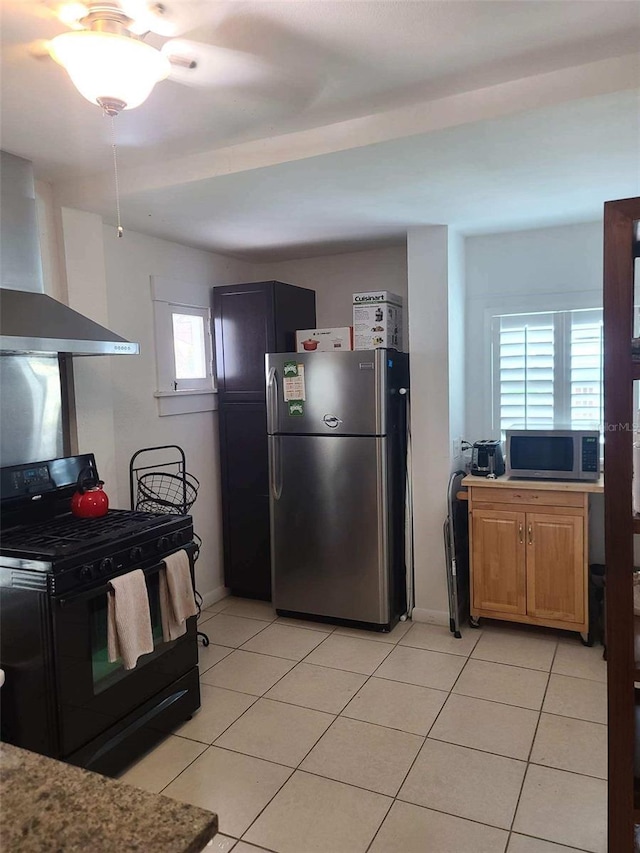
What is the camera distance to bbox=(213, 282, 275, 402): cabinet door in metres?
3.88

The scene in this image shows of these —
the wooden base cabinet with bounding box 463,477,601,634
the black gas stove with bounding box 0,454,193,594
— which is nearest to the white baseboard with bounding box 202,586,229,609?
the black gas stove with bounding box 0,454,193,594

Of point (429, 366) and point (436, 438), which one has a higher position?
point (429, 366)

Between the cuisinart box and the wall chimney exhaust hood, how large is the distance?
4.74ft

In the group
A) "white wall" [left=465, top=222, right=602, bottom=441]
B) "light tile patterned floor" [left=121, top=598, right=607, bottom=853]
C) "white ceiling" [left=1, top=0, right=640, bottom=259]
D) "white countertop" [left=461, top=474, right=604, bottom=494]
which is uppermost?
"white ceiling" [left=1, top=0, right=640, bottom=259]

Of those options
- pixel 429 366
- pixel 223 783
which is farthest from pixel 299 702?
pixel 429 366

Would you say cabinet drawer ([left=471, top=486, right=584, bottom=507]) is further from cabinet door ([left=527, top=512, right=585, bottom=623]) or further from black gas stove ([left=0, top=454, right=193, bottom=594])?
black gas stove ([left=0, top=454, right=193, bottom=594])

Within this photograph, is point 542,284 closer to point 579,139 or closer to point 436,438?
point 436,438

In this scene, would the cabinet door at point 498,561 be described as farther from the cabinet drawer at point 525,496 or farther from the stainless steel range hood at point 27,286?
the stainless steel range hood at point 27,286

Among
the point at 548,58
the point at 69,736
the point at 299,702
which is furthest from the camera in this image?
the point at 299,702

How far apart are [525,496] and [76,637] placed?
7.76 ft

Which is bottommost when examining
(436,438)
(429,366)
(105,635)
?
(105,635)

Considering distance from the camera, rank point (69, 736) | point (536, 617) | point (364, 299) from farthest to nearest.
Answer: point (364, 299), point (536, 617), point (69, 736)

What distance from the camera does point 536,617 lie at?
11.1 feet

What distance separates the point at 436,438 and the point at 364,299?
93 centimetres
